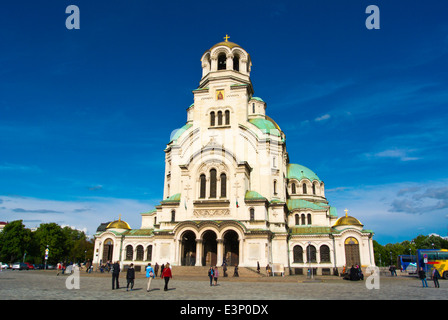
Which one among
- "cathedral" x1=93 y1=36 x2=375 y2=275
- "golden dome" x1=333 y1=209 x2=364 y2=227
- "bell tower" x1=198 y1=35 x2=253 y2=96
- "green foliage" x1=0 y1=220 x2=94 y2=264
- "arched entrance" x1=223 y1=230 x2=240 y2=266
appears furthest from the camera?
"green foliage" x1=0 y1=220 x2=94 y2=264

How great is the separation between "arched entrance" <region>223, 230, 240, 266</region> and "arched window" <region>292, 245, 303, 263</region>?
701 centimetres

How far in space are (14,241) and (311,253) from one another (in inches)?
2143

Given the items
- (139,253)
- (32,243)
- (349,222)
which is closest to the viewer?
(349,222)

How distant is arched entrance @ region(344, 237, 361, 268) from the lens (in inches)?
1564

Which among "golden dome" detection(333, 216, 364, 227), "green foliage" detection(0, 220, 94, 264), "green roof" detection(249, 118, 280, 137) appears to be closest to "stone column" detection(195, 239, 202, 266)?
"green roof" detection(249, 118, 280, 137)

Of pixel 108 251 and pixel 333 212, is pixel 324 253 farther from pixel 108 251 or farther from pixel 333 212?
pixel 108 251

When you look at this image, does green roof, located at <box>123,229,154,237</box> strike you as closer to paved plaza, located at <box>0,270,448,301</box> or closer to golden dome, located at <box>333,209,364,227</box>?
paved plaza, located at <box>0,270,448,301</box>

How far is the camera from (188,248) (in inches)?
1618

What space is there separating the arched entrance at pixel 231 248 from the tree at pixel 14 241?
46.1 meters

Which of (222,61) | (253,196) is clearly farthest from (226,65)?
(253,196)

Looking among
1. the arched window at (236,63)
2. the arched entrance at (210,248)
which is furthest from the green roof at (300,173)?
the arched entrance at (210,248)
